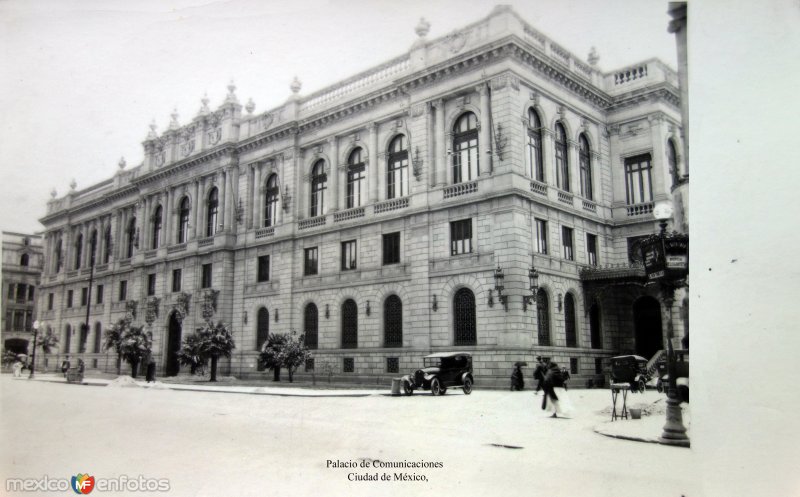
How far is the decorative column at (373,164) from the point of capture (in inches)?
930

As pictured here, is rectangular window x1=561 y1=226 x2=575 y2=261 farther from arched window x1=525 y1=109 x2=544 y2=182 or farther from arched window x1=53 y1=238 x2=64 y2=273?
arched window x1=53 y1=238 x2=64 y2=273

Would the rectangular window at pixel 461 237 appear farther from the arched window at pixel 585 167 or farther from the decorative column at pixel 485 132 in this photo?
the arched window at pixel 585 167

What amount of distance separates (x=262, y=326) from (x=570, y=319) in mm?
13382

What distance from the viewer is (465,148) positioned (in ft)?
70.6

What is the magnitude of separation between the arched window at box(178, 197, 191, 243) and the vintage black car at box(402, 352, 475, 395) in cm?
1508

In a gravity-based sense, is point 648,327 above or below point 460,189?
below

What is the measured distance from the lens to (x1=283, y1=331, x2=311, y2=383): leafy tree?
74.9ft

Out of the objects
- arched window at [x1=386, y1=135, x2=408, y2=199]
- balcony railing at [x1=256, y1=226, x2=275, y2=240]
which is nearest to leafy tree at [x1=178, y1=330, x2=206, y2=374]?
balcony railing at [x1=256, y1=226, x2=275, y2=240]

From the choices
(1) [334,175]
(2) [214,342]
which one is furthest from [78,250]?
(1) [334,175]

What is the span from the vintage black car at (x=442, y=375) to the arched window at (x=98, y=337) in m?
13.8

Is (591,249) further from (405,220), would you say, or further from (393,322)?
(393,322)

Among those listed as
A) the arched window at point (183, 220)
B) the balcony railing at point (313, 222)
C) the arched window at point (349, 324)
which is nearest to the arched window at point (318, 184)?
the balcony railing at point (313, 222)

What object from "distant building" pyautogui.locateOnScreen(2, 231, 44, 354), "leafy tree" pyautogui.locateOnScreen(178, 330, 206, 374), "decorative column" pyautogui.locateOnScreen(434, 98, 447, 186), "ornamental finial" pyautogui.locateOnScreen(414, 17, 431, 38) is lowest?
"leafy tree" pyautogui.locateOnScreen(178, 330, 206, 374)

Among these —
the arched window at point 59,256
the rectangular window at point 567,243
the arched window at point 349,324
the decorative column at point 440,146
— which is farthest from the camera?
the arched window at point 349,324
